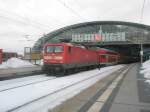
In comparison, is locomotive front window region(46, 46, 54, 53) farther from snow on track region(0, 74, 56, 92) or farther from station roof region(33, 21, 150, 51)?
station roof region(33, 21, 150, 51)

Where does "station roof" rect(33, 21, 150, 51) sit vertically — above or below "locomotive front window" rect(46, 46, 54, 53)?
above

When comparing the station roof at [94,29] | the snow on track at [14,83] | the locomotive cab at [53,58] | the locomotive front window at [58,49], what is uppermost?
the station roof at [94,29]

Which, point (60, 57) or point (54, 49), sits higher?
point (54, 49)

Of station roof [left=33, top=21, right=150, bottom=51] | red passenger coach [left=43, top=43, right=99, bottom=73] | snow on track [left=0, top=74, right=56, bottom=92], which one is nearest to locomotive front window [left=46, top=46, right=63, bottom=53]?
red passenger coach [left=43, top=43, right=99, bottom=73]

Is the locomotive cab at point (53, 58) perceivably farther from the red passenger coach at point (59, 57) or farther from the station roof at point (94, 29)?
the station roof at point (94, 29)

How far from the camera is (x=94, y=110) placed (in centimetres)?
757

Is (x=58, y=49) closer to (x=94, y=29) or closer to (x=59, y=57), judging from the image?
(x=59, y=57)

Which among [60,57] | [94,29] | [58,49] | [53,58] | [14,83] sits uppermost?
Result: [94,29]

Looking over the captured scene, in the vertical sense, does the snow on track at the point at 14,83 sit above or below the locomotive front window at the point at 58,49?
below

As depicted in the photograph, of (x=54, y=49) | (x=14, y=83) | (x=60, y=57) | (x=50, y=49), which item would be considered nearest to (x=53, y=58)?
(x=60, y=57)

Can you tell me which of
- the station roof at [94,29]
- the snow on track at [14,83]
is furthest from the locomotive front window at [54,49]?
the station roof at [94,29]

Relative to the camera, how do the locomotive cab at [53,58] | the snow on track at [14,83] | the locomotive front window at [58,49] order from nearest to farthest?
the snow on track at [14,83] < the locomotive cab at [53,58] < the locomotive front window at [58,49]

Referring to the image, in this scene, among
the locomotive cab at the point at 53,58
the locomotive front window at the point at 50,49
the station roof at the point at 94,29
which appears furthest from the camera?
the station roof at the point at 94,29

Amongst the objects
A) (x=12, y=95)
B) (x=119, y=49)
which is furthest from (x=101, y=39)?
(x=12, y=95)
